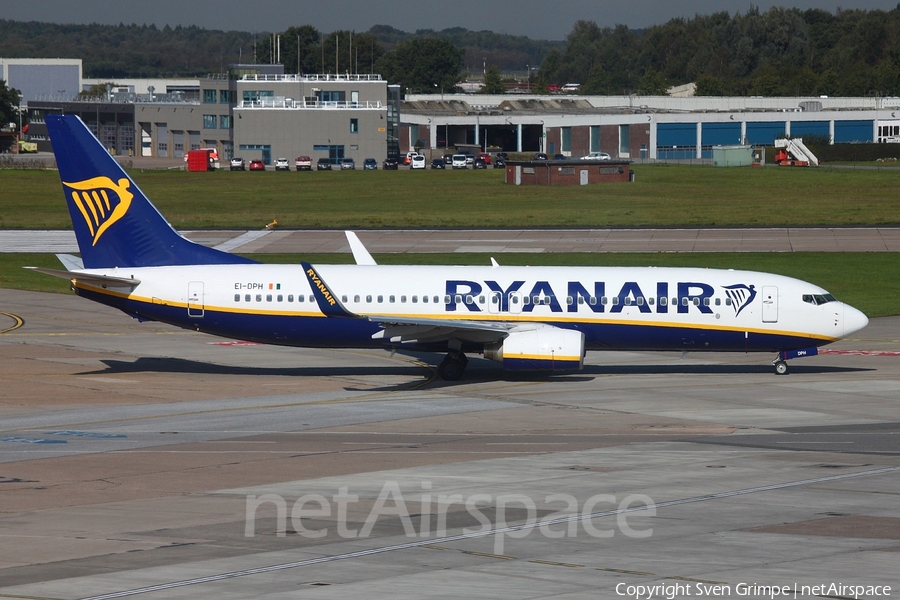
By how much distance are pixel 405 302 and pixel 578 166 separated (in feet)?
284

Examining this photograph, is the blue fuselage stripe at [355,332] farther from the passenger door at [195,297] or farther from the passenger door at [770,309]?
the passenger door at [770,309]

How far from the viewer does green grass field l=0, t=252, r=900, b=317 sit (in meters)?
64.8

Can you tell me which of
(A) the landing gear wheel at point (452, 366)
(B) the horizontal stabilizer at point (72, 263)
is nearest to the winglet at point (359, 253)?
(A) the landing gear wheel at point (452, 366)

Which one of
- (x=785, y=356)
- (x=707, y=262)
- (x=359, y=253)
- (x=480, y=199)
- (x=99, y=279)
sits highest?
(x=480, y=199)

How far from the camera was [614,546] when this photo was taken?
68.4 feet

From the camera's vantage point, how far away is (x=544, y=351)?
40188mm

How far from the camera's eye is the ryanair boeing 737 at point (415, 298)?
42000 millimetres

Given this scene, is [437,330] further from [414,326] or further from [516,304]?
[516,304]

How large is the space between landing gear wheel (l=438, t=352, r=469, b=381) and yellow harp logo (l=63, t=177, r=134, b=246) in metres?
13.3

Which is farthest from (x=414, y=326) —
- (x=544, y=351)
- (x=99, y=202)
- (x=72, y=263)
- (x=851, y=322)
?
(x=851, y=322)

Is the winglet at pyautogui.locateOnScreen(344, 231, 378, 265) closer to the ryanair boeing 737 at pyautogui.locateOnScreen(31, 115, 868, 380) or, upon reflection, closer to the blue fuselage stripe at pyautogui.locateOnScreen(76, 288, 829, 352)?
the ryanair boeing 737 at pyautogui.locateOnScreen(31, 115, 868, 380)

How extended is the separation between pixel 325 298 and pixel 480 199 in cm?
7601

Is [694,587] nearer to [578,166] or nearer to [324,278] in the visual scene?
[324,278]

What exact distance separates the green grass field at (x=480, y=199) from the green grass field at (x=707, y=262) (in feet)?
60.8
